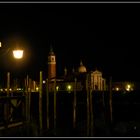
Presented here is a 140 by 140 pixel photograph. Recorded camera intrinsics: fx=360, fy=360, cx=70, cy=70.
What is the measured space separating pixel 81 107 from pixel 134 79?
52.9 m

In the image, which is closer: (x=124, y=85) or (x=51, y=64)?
(x=51, y=64)

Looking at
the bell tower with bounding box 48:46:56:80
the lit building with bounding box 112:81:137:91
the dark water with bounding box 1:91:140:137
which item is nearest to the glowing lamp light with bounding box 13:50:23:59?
the dark water with bounding box 1:91:140:137

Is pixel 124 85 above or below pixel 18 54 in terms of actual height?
above

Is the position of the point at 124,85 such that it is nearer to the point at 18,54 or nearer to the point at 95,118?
the point at 95,118

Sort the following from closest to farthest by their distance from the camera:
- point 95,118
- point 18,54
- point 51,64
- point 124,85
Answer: point 18,54, point 95,118, point 51,64, point 124,85

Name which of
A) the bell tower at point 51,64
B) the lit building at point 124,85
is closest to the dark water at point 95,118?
the bell tower at point 51,64

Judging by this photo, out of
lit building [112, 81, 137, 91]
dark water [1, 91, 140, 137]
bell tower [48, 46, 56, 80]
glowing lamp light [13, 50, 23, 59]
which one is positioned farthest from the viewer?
lit building [112, 81, 137, 91]

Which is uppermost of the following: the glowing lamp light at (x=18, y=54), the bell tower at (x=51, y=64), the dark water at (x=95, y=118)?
the bell tower at (x=51, y=64)

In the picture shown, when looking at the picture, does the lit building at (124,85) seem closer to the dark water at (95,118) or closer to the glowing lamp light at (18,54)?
the dark water at (95,118)

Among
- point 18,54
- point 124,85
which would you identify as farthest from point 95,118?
point 124,85

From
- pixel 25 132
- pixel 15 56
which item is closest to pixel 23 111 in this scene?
pixel 25 132

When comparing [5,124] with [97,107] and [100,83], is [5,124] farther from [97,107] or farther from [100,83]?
[100,83]

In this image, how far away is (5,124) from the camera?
14750 millimetres

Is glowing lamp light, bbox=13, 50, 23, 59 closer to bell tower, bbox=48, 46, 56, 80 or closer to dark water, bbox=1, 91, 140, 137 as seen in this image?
dark water, bbox=1, 91, 140, 137
